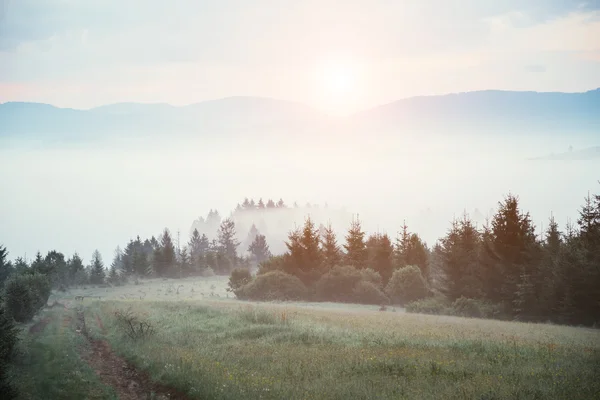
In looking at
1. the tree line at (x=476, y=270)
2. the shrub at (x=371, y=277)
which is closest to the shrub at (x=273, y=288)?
the tree line at (x=476, y=270)

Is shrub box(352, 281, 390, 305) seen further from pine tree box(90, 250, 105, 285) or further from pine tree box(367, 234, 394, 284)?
pine tree box(90, 250, 105, 285)

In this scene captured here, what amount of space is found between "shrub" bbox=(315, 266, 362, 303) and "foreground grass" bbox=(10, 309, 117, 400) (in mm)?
38318

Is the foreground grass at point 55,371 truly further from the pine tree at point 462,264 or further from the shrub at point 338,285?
the shrub at point 338,285

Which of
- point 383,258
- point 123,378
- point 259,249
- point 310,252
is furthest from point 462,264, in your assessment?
point 259,249

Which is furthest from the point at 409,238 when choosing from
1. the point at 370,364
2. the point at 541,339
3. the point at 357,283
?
the point at 370,364

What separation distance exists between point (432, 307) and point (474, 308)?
13.5 ft

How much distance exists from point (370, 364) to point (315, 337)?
21.0ft

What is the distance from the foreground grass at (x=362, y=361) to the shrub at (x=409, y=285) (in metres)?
27.6

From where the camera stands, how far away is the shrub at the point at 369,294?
58.4 m

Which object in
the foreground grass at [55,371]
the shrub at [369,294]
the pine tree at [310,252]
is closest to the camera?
the foreground grass at [55,371]

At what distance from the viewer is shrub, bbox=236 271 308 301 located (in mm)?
60094

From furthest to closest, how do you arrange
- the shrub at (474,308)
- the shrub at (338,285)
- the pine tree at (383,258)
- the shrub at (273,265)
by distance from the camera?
1. the pine tree at (383,258)
2. the shrub at (273,265)
3. the shrub at (338,285)
4. the shrub at (474,308)

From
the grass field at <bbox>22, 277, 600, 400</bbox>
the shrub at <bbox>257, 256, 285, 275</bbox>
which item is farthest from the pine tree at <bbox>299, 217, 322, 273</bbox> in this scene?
the grass field at <bbox>22, 277, 600, 400</bbox>

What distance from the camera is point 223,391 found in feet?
46.7
